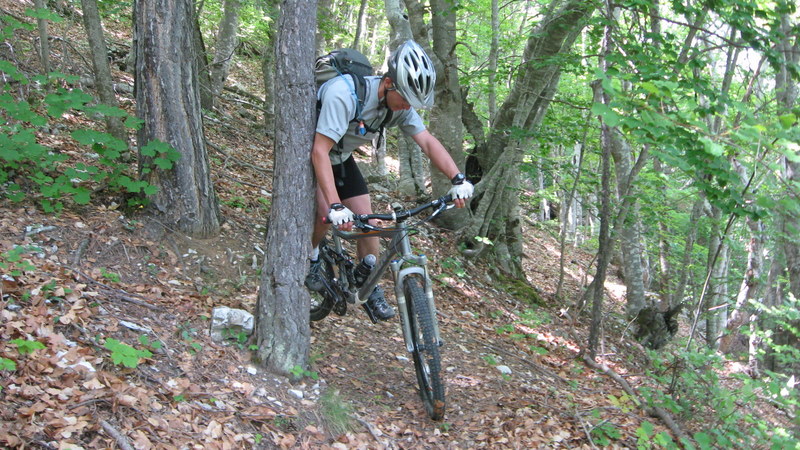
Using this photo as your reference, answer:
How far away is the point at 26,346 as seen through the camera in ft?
9.45

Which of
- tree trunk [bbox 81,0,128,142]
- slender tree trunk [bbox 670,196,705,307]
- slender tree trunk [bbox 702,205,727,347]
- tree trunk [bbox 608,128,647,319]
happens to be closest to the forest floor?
tree trunk [bbox 81,0,128,142]

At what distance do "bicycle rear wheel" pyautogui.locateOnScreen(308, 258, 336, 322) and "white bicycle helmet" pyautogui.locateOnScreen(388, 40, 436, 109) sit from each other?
62.8 inches

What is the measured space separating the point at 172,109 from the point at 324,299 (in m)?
2.14

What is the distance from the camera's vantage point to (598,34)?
5.87 m

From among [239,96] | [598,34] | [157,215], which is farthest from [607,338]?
[239,96]

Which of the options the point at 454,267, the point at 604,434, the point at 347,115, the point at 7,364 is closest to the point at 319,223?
the point at 347,115

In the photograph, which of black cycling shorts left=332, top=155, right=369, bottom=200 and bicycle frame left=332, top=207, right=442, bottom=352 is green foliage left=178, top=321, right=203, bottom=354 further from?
black cycling shorts left=332, top=155, right=369, bottom=200

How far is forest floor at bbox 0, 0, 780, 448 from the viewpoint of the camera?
2.83 metres

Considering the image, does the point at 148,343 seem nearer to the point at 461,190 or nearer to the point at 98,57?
the point at 461,190

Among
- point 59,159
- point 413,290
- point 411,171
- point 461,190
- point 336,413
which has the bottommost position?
point 336,413

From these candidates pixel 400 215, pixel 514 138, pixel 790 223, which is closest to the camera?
pixel 400 215

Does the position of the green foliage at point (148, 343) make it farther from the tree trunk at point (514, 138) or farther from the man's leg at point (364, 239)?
the tree trunk at point (514, 138)

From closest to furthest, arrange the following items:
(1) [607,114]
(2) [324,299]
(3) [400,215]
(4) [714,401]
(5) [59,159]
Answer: (1) [607,114]
(3) [400,215]
(2) [324,299]
(5) [59,159]
(4) [714,401]

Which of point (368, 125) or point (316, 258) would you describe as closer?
point (368, 125)
